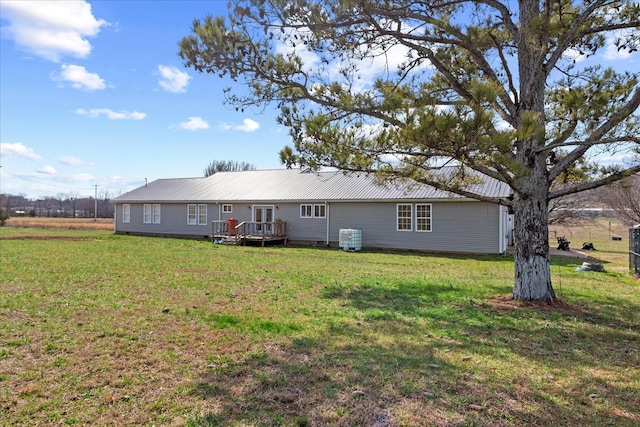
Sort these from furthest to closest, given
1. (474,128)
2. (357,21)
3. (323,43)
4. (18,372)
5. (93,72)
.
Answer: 1. (93,72)
2. (323,43)
3. (357,21)
4. (474,128)
5. (18,372)

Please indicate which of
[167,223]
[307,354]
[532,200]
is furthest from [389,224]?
[307,354]

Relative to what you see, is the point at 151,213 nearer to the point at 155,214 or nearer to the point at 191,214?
the point at 155,214

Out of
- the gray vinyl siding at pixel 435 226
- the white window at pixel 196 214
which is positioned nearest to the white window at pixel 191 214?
the white window at pixel 196 214

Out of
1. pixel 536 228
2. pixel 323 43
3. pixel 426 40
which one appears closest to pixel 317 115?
pixel 323 43

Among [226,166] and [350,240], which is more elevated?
[226,166]

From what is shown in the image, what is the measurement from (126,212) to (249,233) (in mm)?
10902

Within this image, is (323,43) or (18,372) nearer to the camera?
(18,372)

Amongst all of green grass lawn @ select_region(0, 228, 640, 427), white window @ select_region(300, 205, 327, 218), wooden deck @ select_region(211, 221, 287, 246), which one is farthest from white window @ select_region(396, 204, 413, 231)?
green grass lawn @ select_region(0, 228, 640, 427)

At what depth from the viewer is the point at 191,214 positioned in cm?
2447

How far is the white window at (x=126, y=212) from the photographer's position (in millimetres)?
27356

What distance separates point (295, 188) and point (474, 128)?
1751 cm

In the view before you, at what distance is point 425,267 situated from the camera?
41.0 ft

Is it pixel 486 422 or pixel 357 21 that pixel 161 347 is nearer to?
pixel 486 422

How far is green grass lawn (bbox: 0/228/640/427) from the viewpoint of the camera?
299 cm
